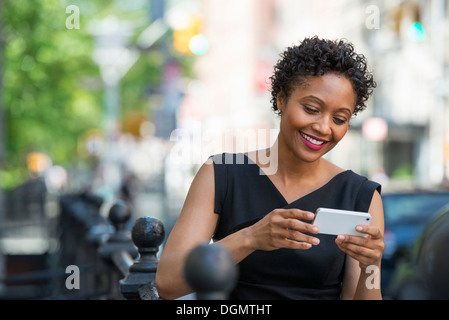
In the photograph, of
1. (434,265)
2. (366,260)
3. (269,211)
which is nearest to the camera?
(366,260)

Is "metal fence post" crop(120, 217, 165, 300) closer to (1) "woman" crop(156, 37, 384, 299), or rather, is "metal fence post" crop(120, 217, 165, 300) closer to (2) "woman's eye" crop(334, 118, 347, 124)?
(1) "woman" crop(156, 37, 384, 299)

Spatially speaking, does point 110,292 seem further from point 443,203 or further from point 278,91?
point 443,203

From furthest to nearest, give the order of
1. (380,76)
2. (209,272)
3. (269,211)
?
(380,76)
(269,211)
(209,272)

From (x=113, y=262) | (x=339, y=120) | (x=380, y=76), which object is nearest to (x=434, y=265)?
(x=339, y=120)

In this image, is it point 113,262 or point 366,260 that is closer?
point 366,260

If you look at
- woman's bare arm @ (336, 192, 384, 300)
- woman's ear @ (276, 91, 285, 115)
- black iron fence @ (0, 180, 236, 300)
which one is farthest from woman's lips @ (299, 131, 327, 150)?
black iron fence @ (0, 180, 236, 300)

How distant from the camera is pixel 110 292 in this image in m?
4.28

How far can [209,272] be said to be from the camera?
1235mm

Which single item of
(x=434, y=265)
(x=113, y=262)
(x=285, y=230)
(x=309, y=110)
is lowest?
(x=113, y=262)

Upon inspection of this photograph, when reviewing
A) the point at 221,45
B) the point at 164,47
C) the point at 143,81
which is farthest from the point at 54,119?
the point at 221,45

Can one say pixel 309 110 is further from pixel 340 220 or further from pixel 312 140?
pixel 340 220

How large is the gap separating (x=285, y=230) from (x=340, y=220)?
16cm

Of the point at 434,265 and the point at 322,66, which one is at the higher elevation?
the point at 322,66

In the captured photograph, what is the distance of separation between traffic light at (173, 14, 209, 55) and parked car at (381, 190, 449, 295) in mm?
4237
